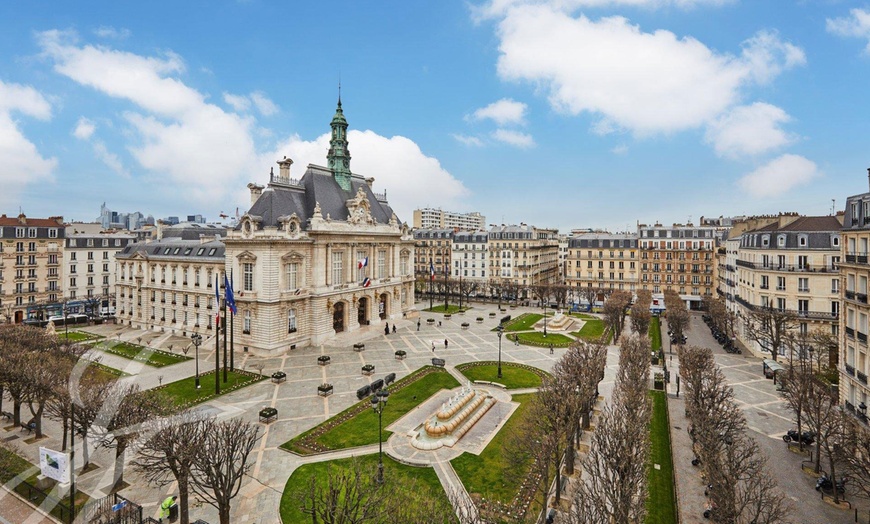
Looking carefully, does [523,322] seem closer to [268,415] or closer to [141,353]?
[268,415]

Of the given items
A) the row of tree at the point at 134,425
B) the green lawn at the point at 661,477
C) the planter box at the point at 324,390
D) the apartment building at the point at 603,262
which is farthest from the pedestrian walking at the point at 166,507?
the apartment building at the point at 603,262

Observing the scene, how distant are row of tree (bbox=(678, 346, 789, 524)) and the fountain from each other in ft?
45.3

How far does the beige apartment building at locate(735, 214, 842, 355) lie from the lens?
154 feet

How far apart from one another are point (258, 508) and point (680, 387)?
37.8 metres

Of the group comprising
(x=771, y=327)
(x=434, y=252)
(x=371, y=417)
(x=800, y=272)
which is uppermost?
(x=434, y=252)

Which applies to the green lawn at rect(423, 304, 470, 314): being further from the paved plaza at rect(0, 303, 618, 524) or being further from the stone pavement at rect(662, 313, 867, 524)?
the stone pavement at rect(662, 313, 867, 524)

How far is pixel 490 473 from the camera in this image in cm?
2486

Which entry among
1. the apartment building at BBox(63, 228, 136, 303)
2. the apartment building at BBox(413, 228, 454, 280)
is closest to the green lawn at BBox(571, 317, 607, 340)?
the apartment building at BBox(413, 228, 454, 280)

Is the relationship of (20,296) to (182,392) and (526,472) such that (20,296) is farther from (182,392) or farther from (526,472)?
(526,472)

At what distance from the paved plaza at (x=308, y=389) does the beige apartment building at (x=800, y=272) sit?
18528mm

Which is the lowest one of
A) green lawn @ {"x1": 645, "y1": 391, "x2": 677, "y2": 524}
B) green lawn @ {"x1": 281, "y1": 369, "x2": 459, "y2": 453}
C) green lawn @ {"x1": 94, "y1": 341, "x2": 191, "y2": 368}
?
Answer: green lawn @ {"x1": 645, "y1": 391, "x2": 677, "y2": 524}

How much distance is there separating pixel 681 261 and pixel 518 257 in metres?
31.6

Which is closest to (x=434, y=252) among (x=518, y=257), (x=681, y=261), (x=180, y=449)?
(x=518, y=257)

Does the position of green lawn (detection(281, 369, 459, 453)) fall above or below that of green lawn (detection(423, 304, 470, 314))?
below
